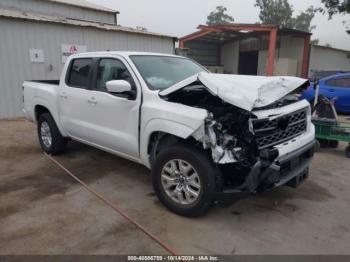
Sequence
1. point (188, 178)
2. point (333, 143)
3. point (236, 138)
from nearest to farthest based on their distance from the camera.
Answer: point (236, 138) < point (188, 178) < point (333, 143)

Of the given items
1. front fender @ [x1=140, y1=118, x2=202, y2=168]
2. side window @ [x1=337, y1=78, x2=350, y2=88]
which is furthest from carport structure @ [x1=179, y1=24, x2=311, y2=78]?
front fender @ [x1=140, y1=118, x2=202, y2=168]

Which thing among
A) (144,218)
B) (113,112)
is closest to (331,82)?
(113,112)

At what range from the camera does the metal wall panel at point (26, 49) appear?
9.66 m

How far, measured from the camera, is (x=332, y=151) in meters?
6.34

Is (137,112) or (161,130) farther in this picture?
(137,112)

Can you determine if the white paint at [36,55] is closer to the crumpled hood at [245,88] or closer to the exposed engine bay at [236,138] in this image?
the crumpled hood at [245,88]

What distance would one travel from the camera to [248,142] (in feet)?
10.4

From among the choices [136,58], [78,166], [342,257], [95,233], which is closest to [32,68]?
[78,166]

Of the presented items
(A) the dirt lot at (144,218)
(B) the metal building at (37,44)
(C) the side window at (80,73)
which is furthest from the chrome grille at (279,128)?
(B) the metal building at (37,44)

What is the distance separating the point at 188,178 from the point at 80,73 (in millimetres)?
2698

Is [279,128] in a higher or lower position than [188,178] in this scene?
higher

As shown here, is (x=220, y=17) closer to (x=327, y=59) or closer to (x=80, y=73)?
(x=327, y=59)

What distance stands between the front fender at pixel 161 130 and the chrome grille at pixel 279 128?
0.65m

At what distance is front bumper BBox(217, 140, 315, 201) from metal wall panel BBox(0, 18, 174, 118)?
9.04 meters
